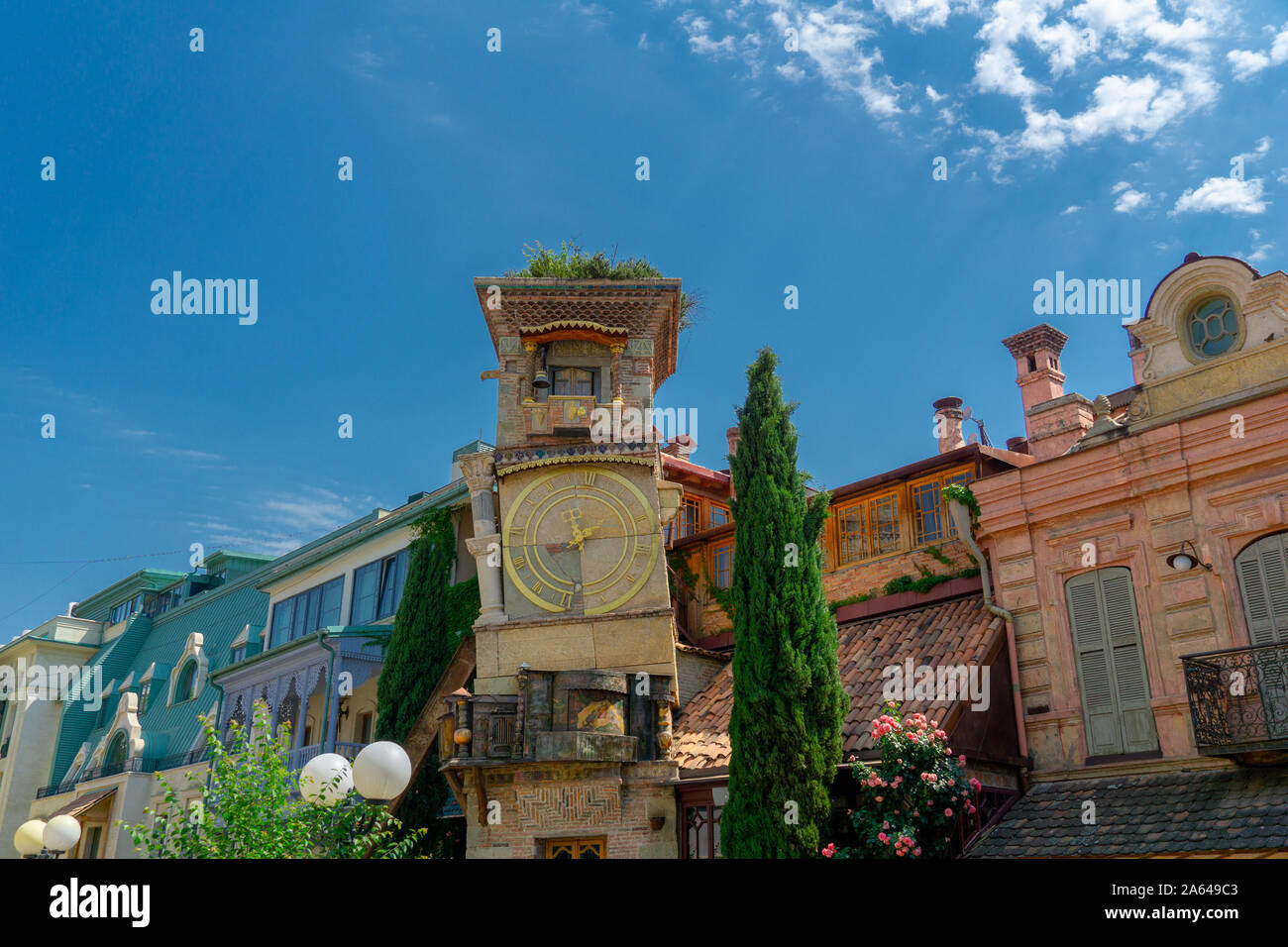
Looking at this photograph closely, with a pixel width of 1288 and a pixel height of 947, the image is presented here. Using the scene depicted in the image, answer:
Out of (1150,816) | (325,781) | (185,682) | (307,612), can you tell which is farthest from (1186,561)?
(185,682)

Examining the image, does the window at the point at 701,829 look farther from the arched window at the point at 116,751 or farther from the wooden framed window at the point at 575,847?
the arched window at the point at 116,751

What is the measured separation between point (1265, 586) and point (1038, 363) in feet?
23.3

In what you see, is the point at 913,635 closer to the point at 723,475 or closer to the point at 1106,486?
the point at 1106,486

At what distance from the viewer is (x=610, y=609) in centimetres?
2048

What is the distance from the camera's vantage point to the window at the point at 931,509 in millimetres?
19609

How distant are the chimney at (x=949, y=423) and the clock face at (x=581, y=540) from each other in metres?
7.13

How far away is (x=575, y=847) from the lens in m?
18.7

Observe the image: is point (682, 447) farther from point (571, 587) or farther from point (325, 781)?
point (325, 781)

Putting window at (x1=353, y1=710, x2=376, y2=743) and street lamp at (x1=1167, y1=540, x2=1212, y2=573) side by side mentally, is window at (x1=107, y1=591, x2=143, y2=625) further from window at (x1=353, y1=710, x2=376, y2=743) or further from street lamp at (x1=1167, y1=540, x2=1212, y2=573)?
street lamp at (x1=1167, y1=540, x2=1212, y2=573)
